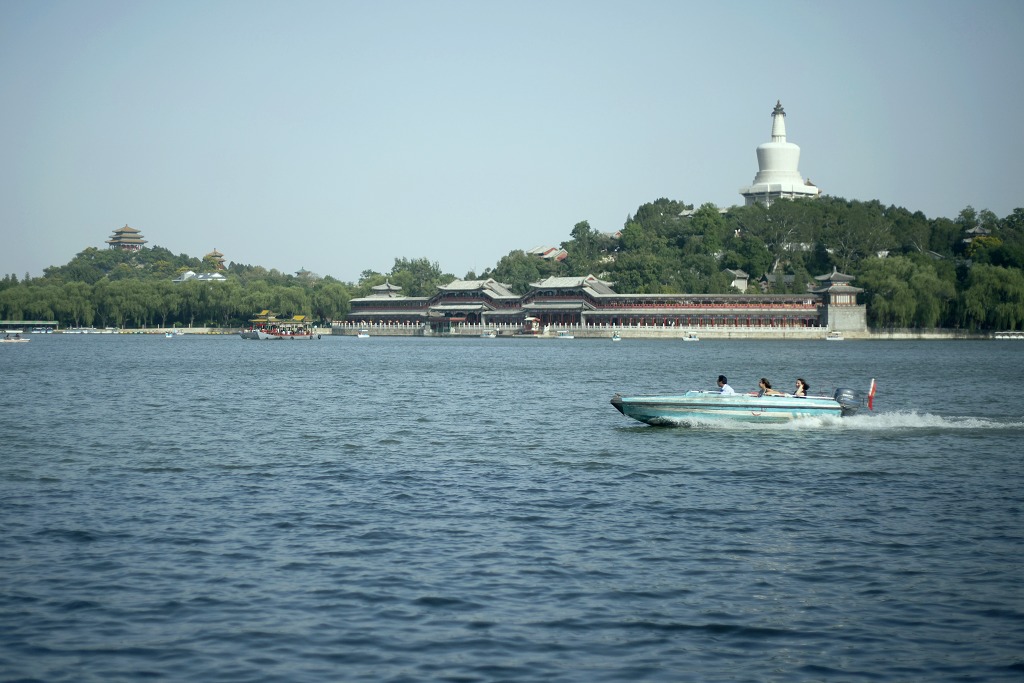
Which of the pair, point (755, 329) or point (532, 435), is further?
point (755, 329)

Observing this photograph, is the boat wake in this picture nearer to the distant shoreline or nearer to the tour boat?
the distant shoreline

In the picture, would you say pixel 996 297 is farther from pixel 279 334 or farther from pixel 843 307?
pixel 279 334

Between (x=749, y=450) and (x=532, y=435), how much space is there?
655 cm

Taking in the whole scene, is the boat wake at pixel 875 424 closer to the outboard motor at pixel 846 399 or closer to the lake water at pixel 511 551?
the lake water at pixel 511 551

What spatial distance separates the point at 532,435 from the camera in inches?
Answer: 1195

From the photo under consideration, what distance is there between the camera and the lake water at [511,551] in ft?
37.3

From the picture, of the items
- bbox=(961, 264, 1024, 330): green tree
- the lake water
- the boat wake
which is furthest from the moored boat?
the boat wake

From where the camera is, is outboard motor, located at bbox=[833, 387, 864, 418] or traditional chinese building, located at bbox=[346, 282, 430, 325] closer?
outboard motor, located at bbox=[833, 387, 864, 418]

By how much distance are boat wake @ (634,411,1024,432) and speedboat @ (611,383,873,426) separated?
0.12 m

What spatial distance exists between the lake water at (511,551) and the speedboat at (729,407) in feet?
1.47

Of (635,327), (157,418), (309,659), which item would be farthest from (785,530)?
(635,327)

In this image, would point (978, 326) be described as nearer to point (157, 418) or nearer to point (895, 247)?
point (895, 247)

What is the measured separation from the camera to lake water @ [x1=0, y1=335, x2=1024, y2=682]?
448 inches

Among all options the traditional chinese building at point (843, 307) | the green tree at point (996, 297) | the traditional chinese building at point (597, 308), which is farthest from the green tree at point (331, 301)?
the green tree at point (996, 297)
